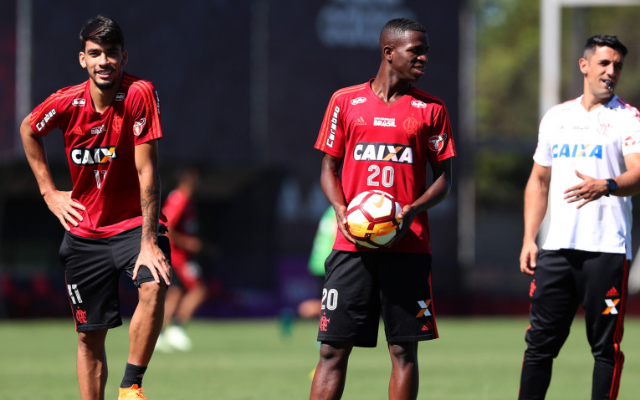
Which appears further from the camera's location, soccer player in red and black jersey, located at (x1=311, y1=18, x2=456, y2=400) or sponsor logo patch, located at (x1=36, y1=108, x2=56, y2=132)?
sponsor logo patch, located at (x1=36, y1=108, x2=56, y2=132)

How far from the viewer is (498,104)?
174ft

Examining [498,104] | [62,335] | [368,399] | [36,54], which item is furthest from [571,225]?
[498,104]

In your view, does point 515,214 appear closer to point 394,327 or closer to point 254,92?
point 254,92

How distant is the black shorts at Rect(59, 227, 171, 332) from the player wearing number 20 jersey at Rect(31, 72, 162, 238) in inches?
2.7

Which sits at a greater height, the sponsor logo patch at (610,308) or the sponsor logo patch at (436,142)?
the sponsor logo patch at (436,142)

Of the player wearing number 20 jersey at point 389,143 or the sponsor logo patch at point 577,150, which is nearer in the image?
the player wearing number 20 jersey at point 389,143

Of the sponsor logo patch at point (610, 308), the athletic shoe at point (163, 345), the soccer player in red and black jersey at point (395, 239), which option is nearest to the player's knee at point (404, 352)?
the soccer player in red and black jersey at point (395, 239)

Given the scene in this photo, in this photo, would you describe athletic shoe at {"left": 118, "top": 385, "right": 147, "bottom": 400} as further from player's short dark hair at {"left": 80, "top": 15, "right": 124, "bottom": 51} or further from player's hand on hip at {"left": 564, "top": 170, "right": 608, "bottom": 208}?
player's hand on hip at {"left": 564, "top": 170, "right": 608, "bottom": 208}

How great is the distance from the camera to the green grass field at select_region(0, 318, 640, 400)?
31.9 feet

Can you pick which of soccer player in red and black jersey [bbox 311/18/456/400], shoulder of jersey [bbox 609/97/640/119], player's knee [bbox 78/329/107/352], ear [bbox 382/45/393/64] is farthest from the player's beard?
shoulder of jersey [bbox 609/97/640/119]

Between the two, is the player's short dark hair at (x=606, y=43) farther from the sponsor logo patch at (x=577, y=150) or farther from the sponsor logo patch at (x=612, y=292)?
the sponsor logo patch at (x=612, y=292)

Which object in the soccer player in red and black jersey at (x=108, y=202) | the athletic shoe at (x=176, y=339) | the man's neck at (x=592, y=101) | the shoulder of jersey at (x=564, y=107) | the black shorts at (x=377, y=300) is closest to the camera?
the black shorts at (x=377, y=300)

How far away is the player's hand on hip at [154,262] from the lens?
21.7 feet

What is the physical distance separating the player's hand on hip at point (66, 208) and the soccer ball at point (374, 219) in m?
1.75
